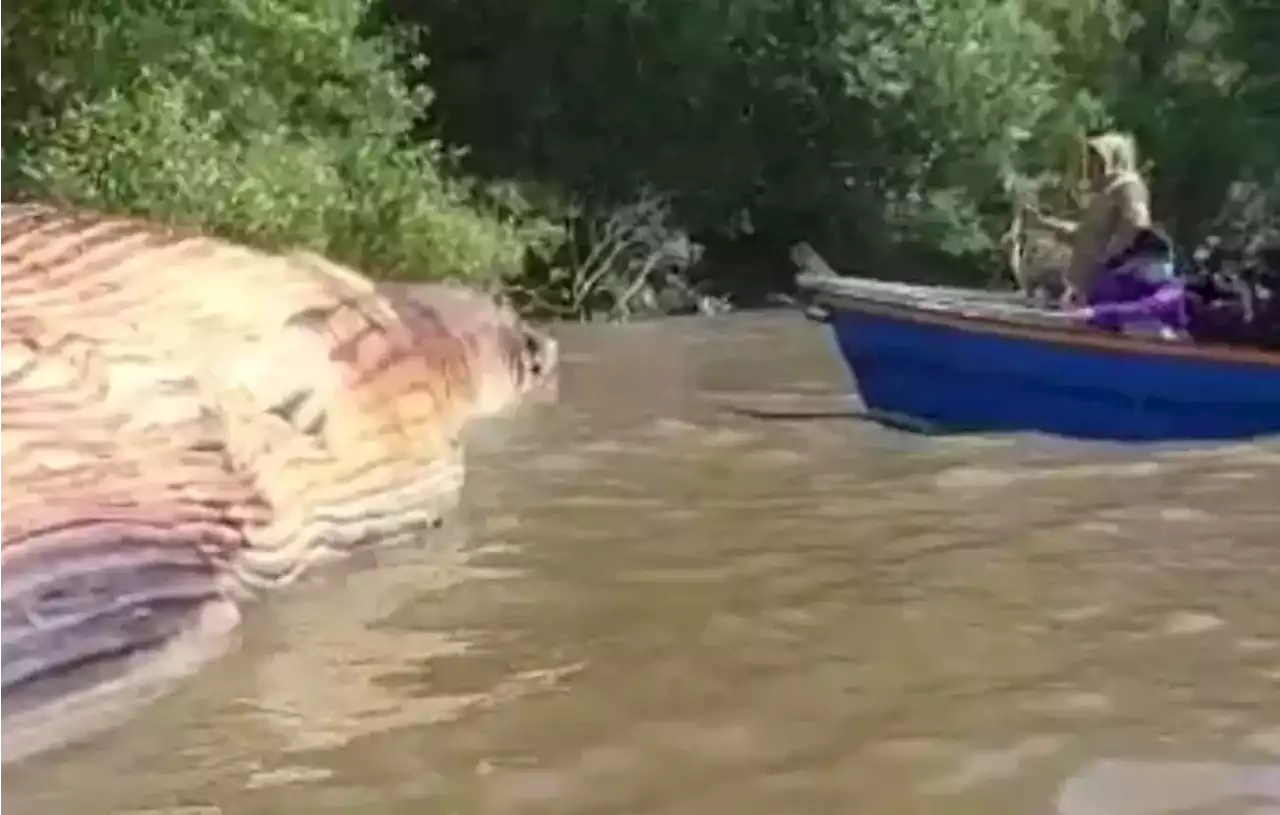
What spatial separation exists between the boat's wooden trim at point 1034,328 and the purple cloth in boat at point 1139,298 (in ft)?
0.69

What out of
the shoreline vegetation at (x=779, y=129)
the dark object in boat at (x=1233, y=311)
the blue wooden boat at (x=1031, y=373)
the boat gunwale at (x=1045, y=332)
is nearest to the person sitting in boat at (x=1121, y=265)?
the dark object in boat at (x=1233, y=311)

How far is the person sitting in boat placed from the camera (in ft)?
33.6

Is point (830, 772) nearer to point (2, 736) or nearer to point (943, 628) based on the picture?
point (943, 628)

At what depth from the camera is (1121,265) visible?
10.4 m

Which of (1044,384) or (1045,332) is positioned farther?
(1044,384)

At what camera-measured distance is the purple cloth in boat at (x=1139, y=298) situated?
1023 centimetres

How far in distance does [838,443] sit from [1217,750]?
4834 millimetres

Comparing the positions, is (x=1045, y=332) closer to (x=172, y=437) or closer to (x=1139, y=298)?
(x=1139, y=298)

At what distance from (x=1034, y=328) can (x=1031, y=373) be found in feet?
0.70

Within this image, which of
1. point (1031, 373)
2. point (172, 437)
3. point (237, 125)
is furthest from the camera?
point (237, 125)

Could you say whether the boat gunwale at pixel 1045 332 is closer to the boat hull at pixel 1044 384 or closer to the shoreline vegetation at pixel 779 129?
the boat hull at pixel 1044 384

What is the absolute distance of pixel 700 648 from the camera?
671 cm

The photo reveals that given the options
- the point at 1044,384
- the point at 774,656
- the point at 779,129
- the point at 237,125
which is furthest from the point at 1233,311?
the point at 779,129

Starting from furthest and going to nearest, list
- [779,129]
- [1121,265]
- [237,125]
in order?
[779,129] < [237,125] < [1121,265]
